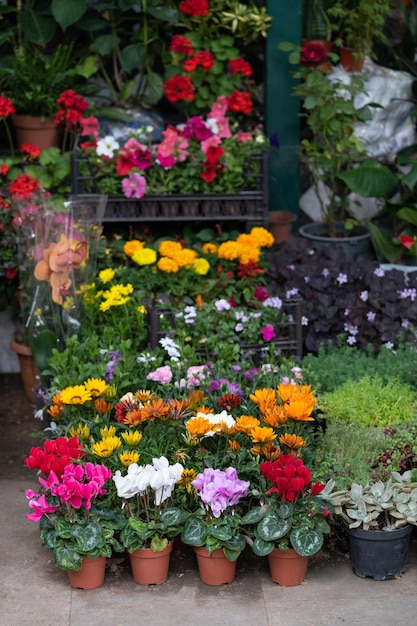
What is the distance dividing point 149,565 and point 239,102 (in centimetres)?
335

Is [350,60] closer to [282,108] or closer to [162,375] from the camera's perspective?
[282,108]

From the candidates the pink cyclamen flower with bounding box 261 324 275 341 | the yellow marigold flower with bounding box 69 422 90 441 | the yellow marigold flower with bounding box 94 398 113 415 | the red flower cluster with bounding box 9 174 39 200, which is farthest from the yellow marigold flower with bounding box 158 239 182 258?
the yellow marigold flower with bounding box 69 422 90 441

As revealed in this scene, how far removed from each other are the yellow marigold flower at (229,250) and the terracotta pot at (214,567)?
2.06m

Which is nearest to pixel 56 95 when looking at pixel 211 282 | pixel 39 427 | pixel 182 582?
pixel 211 282

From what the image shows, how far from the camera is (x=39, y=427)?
6.02 m

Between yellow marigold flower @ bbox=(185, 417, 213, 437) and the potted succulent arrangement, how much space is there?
Result: 1.94 ft

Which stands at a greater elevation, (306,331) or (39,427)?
(306,331)

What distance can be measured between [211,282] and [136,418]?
166cm

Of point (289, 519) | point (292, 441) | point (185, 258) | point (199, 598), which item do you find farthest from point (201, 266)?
point (199, 598)

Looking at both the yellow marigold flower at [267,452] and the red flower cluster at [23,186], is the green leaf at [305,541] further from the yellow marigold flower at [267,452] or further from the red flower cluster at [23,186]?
the red flower cluster at [23,186]

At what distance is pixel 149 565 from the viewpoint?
431 centimetres

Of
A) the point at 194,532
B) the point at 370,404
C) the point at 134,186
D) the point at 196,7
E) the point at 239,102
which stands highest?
the point at 196,7

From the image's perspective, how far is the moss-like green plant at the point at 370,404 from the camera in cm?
479

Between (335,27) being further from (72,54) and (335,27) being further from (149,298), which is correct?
(149,298)
